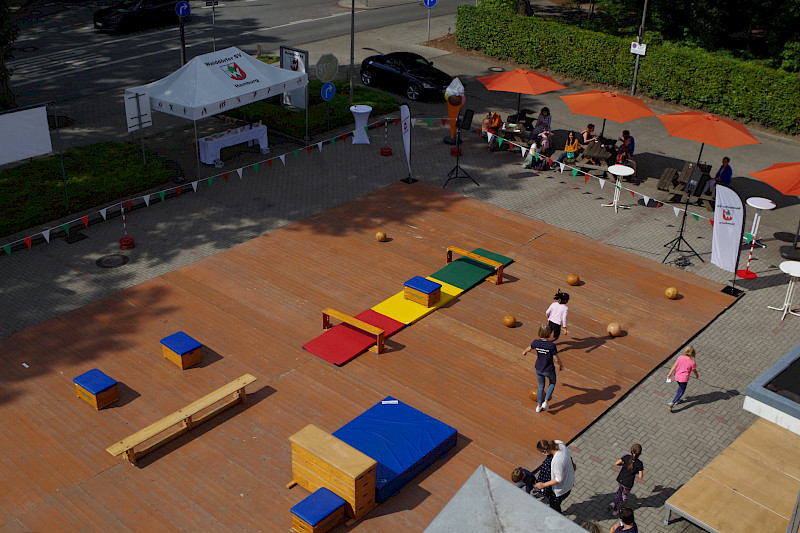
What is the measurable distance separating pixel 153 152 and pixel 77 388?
40.7ft

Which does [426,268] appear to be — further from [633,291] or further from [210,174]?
[210,174]

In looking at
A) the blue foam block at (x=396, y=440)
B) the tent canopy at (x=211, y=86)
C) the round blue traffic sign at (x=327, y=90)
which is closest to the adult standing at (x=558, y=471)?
the blue foam block at (x=396, y=440)

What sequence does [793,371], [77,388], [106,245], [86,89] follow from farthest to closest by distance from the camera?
Answer: [86,89]
[106,245]
[77,388]
[793,371]

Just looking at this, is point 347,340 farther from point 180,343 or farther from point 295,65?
point 295,65

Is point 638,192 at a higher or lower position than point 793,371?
lower

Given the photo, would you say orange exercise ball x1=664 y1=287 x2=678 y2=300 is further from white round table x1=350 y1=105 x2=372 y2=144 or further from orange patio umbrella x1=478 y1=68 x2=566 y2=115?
white round table x1=350 y1=105 x2=372 y2=144

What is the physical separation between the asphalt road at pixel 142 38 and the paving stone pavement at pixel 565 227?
21.8ft

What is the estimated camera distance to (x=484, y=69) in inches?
1368

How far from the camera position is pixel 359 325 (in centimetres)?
1568

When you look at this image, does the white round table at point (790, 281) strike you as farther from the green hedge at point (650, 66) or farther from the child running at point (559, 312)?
the green hedge at point (650, 66)

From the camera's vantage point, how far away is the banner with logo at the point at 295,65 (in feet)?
89.5

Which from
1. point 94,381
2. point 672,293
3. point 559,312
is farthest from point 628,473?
point 94,381

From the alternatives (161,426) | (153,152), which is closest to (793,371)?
(161,426)

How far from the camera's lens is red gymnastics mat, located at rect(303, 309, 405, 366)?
15352 mm
